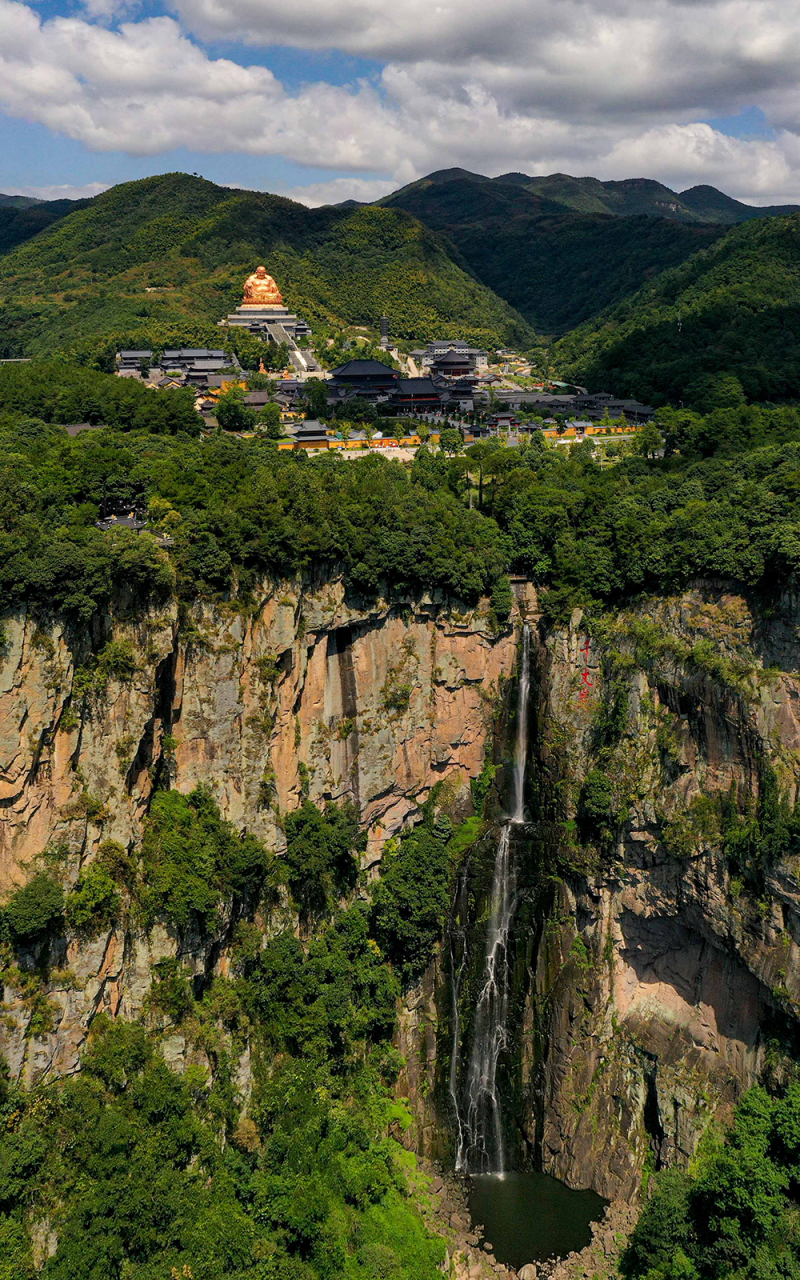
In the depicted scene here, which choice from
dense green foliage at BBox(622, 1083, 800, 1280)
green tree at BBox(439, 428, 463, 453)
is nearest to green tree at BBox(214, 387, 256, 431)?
green tree at BBox(439, 428, 463, 453)

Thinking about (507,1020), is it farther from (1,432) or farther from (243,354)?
(243,354)

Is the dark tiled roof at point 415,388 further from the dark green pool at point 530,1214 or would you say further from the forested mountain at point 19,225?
the forested mountain at point 19,225

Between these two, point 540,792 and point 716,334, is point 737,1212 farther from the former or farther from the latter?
point 716,334

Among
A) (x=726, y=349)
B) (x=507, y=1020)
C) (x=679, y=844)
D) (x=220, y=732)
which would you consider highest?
(x=726, y=349)

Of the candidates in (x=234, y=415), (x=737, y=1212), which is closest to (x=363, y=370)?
(x=234, y=415)

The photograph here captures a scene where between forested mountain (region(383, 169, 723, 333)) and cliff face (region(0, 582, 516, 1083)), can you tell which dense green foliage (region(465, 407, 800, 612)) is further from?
forested mountain (region(383, 169, 723, 333))

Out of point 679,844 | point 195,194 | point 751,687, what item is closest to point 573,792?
point 679,844

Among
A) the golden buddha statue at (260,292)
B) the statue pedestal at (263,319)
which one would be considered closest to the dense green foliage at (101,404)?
the statue pedestal at (263,319)
